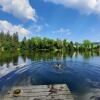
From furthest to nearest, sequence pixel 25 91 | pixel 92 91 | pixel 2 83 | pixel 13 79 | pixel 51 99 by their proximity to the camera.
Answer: pixel 13 79 < pixel 2 83 < pixel 92 91 < pixel 25 91 < pixel 51 99

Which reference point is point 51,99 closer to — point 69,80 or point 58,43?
point 69,80

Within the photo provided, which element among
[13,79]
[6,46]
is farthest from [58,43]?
[13,79]

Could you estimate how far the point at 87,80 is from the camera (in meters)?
28.8

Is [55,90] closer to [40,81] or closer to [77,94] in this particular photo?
[77,94]

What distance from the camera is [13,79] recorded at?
29938 millimetres

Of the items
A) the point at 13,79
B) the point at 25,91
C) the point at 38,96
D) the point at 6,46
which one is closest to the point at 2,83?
the point at 13,79

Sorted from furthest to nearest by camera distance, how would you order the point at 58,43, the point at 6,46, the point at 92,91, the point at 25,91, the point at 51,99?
the point at 58,43 < the point at 6,46 < the point at 92,91 < the point at 25,91 < the point at 51,99

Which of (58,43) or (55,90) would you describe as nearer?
(55,90)

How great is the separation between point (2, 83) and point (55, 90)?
891 centimetres

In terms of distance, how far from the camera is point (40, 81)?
92.9 feet

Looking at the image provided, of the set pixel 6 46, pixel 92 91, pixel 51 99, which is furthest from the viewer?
pixel 6 46

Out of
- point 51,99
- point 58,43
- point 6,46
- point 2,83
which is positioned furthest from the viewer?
point 58,43

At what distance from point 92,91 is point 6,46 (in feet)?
554

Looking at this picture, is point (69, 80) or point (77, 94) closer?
point (77, 94)
